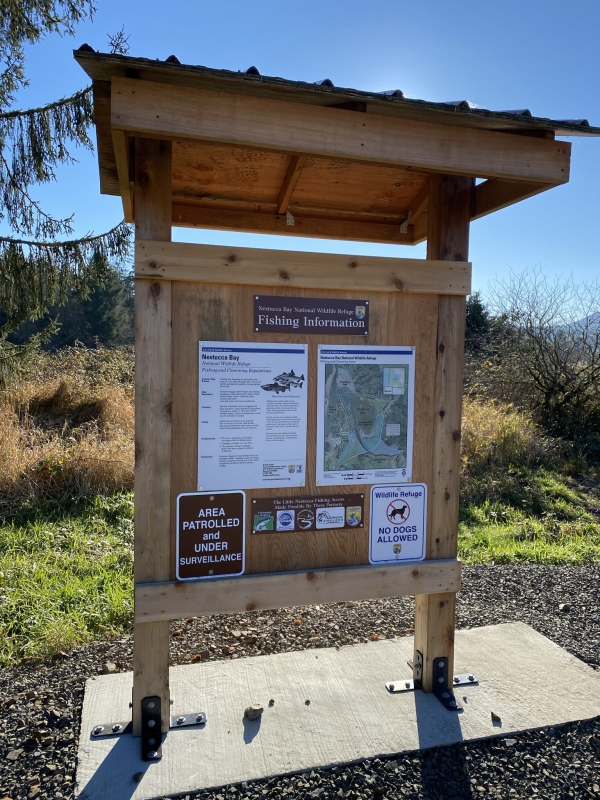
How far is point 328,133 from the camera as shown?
8.28 ft

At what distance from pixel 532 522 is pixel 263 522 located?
532 cm

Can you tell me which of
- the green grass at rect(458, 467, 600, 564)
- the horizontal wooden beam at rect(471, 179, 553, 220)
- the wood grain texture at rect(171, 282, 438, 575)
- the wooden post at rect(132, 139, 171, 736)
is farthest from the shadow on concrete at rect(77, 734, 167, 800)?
the green grass at rect(458, 467, 600, 564)

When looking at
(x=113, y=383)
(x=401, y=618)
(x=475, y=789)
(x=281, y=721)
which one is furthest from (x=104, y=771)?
(x=113, y=383)

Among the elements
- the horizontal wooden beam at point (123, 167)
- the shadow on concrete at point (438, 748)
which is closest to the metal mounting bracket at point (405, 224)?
the horizontal wooden beam at point (123, 167)

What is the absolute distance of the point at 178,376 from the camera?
2621 millimetres

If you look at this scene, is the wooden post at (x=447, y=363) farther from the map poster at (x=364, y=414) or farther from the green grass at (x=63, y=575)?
the green grass at (x=63, y=575)

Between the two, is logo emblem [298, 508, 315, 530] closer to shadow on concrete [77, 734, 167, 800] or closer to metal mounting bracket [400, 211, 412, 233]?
shadow on concrete [77, 734, 167, 800]

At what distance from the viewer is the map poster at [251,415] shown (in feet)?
8.75

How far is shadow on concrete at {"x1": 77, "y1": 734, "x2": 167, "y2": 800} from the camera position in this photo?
2.43m

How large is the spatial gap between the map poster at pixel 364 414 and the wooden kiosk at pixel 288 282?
54 millimetres

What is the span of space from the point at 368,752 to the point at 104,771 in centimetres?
121

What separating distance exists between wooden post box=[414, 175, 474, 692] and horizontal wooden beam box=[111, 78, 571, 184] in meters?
0.26

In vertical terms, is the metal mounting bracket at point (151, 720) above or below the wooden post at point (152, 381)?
below

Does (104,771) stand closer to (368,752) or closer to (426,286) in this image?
(368,752)
